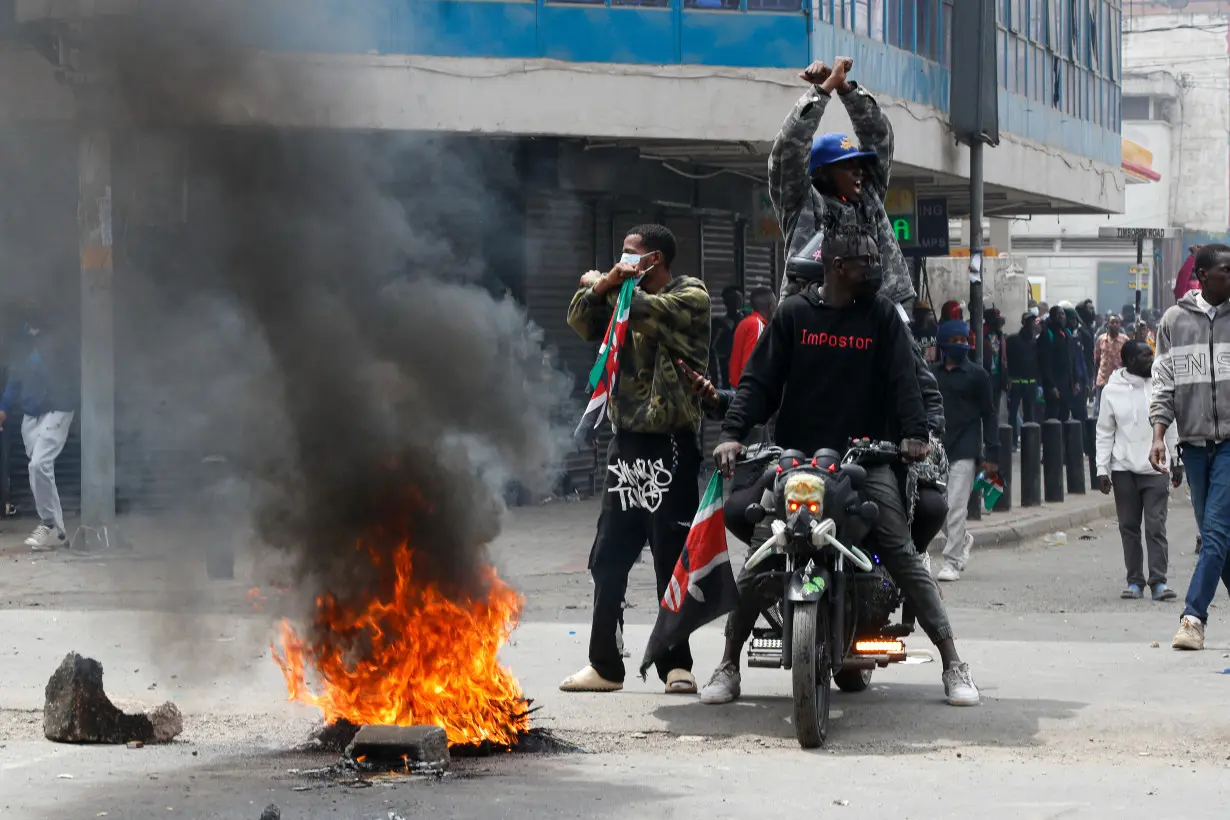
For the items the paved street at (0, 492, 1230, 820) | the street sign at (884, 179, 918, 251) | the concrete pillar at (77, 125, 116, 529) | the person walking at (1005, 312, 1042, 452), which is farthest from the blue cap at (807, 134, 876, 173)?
the person walking at (1005, 312, 1042, 452)

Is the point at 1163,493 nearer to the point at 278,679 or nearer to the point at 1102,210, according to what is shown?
the point at 278,679

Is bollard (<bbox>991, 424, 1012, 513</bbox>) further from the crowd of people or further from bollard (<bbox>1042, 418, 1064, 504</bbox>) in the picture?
the crowd of people

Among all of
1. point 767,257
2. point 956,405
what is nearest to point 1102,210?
point 767,257

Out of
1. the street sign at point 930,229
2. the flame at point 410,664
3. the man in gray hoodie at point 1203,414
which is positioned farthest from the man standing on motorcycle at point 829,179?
the street sign at point 930,229

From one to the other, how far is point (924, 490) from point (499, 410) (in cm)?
163

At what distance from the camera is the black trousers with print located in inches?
278

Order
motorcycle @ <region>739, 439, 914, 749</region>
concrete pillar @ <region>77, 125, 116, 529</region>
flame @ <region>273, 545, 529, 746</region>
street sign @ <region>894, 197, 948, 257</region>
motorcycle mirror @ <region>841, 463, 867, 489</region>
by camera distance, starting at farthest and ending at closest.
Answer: street sign @ <region>894, 197, 948, 257</region> < concrete pillar @ <region>77, 125, 116, 529</region> < motorcycle mirror @ <region>841, 463, 867, 489</region> < motorcycle @ <region>739, 439, 914, 749</region> < flame @ <region>273, 545, 529, 746</region>

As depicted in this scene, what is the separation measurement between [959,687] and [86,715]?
3159 millimetres

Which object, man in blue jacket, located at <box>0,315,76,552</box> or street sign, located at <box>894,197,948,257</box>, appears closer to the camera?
man in blue jacket, located at <box>0,315,76,552</box>

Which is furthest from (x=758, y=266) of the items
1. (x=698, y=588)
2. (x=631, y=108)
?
(x=698, y=588)

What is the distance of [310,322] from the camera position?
20.9 feet

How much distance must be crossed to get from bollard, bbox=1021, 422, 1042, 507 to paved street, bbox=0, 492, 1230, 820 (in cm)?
676

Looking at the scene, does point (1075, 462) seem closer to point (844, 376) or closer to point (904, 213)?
point (904, 213)

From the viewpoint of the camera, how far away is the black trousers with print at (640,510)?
23.2ft
